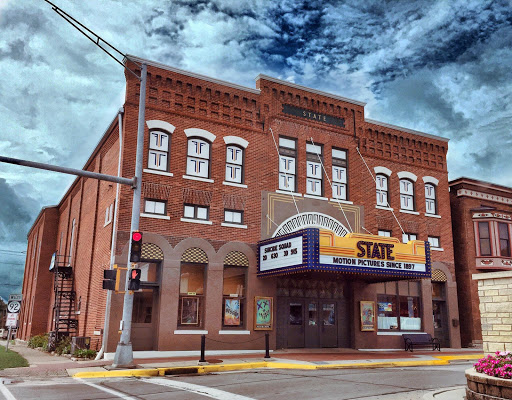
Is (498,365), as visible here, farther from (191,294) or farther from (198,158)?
(198,158)

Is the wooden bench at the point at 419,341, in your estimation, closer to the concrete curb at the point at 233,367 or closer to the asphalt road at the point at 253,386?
the concrete curb at the point at 233,367

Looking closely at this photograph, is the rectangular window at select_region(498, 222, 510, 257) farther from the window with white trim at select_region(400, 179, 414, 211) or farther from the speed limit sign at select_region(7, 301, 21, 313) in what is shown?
the speed limit sign at select_region(7, 301, 21, 313)

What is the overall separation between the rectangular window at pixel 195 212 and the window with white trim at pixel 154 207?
1064 millimetres

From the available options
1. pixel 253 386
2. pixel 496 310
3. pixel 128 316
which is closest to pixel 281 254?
pixel 128 316

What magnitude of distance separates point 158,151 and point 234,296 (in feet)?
24.9

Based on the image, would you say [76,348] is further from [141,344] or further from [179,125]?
[179,125]

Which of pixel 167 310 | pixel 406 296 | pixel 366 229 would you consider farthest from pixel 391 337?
pixel 167 310

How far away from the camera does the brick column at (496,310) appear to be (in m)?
11.6

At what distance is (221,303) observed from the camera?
23.3 m

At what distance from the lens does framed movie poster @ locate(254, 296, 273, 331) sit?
2383 cm

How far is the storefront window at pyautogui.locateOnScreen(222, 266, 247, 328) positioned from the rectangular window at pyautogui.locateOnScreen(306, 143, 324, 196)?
19.4 feet

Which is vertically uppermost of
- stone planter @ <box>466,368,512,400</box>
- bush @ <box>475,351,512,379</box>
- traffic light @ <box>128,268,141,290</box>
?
traffic light @ <box>128,268,141,290</box>

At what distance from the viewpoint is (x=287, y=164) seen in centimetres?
2677

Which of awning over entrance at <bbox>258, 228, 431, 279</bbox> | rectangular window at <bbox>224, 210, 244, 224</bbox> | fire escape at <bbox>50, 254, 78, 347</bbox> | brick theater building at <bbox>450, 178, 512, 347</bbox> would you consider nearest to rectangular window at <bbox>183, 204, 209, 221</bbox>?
rectangular window at <bbox>224, 210, 244, 224</bbox>
